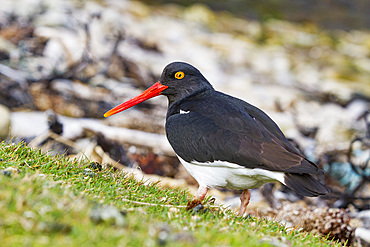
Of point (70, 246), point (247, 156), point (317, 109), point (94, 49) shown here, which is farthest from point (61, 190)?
point (317, 109)

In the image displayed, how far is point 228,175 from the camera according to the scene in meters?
4.46

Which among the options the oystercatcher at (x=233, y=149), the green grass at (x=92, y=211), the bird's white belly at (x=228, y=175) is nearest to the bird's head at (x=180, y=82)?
the oystercatcher at (x=233, y=149)

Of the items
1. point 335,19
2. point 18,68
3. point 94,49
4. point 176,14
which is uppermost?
point 335,19

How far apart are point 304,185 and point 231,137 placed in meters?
0.87

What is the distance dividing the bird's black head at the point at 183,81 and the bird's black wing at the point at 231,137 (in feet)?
1.46

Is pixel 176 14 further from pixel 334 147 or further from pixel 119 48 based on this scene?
pixel 334 147

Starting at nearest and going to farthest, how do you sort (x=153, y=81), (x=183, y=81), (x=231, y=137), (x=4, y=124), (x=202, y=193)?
(x=231, y=137) < (x=202, y=193) < (x=183, y=81) < (x=4, y=124) < (x=153, y=81)

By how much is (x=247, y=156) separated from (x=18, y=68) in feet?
26.8

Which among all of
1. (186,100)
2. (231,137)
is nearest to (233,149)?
(231,137)

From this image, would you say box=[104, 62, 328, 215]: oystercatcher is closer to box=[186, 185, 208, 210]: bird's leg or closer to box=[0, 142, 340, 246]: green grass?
box=[186, 185, 208, 210]: bird's leg

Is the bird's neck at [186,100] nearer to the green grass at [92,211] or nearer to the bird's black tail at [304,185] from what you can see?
the green grass at [92,211]

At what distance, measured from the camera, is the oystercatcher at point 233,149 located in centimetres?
413

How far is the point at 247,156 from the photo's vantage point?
4.23 m

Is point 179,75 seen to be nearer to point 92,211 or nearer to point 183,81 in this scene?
point 183,81
